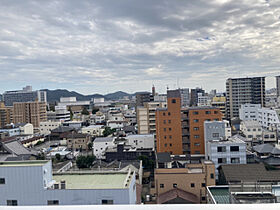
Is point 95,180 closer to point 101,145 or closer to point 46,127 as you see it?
point 101,145

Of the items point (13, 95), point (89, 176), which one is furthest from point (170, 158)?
point (13, 95)

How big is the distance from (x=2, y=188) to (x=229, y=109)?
1691cm

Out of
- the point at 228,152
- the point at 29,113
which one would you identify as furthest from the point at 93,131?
the point at 228,152

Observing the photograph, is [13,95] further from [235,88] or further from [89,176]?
[89,176]

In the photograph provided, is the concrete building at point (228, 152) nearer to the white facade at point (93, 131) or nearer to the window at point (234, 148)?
the window at point (234, 148)

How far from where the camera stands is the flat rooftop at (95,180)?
2170mm

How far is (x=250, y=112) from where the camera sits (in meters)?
14.8

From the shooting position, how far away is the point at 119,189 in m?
2.07

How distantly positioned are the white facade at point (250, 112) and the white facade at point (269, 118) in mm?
444

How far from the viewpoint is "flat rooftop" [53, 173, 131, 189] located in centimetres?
217

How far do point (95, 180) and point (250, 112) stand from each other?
14221 mm

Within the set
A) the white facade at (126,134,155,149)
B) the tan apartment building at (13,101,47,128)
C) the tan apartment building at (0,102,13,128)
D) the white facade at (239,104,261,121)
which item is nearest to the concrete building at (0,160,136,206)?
the white facade at (126,134,155,149)

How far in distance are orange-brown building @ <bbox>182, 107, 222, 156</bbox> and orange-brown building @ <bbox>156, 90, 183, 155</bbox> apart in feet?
0.89

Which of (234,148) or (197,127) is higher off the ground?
(197,127)
